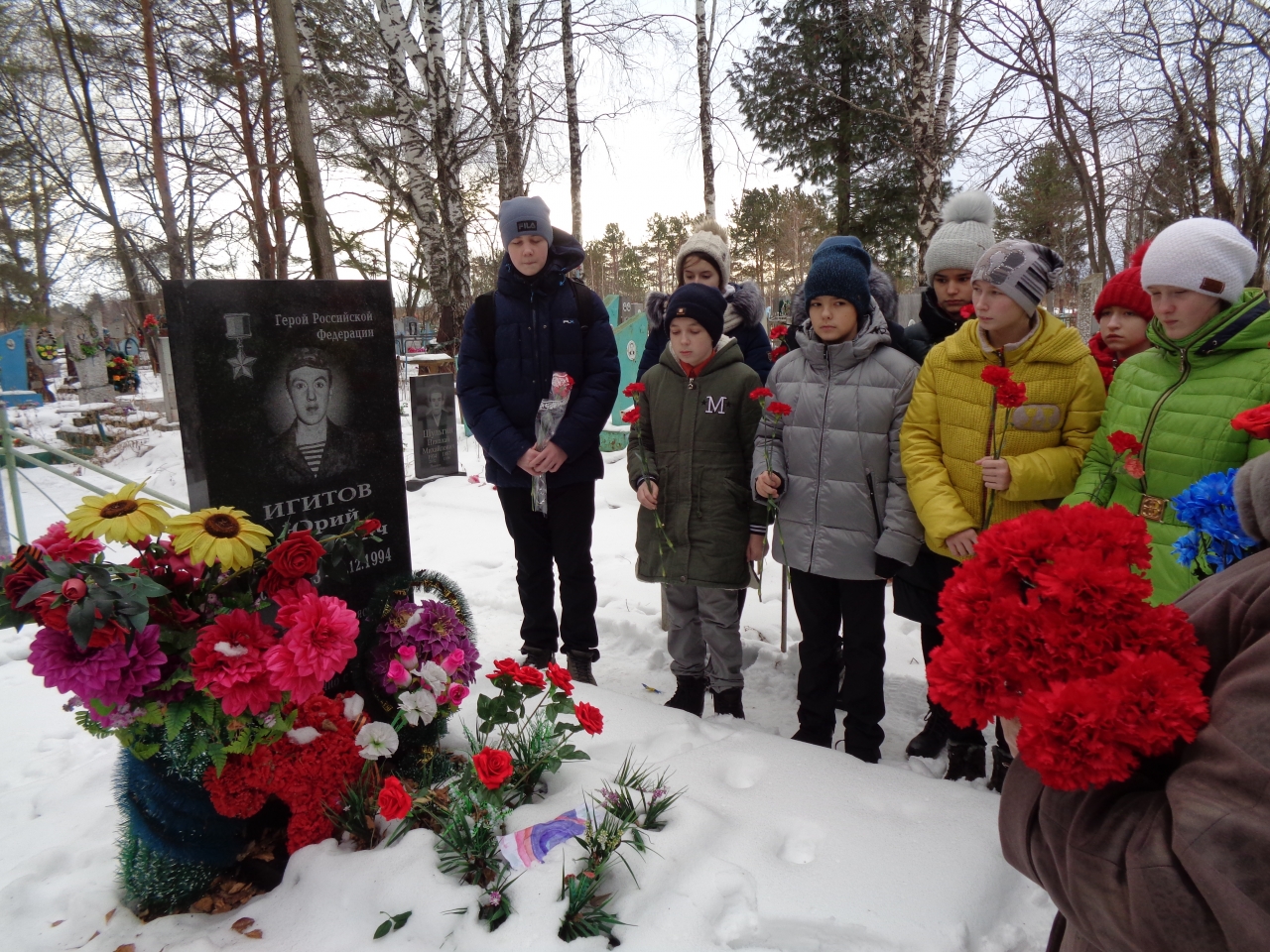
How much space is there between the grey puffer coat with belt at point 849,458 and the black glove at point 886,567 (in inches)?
0.8

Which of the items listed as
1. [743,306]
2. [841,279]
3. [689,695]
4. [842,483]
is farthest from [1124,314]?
[689,695]

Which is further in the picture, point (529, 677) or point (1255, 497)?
point (529, 677)

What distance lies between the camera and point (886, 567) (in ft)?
8.60

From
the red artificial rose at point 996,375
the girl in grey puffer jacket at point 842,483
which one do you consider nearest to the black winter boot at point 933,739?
the girl in grey puffer jacket at point 842,483

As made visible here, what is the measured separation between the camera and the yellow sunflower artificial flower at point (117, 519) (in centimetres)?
183

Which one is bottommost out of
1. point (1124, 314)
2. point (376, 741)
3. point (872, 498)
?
point (376, 741)

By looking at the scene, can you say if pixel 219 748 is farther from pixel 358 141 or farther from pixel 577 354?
pixel 358 141

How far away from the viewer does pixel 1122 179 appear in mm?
14117

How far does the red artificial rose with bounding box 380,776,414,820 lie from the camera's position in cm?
173

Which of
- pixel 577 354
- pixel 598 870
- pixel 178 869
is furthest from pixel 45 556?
pixel 577 354

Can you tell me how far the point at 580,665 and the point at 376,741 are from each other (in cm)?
140

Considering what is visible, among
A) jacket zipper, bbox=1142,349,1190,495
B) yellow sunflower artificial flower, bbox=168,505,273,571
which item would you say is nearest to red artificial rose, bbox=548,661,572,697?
yellow sunflower artificial flower, bbox=168,505,273,571

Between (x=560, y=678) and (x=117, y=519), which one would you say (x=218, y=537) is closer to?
(x=117, y=519)

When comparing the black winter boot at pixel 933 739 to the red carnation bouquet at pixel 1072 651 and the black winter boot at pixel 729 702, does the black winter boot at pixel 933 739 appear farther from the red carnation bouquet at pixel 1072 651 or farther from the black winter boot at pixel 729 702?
the red carnation bouquet at pixel 1072 651
